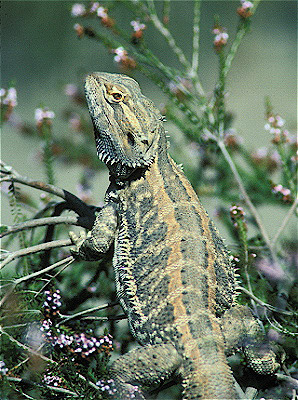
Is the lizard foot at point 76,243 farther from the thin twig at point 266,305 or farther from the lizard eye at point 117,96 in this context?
the thin twig at point 266,305

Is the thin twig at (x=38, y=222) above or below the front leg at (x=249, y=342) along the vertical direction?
above

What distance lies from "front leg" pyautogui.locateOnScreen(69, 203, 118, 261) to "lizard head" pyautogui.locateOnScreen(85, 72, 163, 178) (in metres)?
0.25

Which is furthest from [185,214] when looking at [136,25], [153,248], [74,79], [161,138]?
[74,79]

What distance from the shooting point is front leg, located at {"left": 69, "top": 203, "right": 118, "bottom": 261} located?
8.41ft

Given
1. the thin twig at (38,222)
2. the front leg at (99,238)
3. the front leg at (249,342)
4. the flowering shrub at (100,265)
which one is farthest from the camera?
the front leg at (99,238)

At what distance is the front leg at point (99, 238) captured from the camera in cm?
256

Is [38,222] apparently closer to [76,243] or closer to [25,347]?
[76,243]

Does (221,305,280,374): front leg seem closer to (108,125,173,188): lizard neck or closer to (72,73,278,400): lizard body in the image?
(72,73,278,400): lizard body

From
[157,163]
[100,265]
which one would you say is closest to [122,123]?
[157,163]

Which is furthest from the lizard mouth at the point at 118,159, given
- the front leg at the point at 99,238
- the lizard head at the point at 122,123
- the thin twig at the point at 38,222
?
the thin twig at the point at 38,222

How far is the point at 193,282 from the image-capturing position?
2.21m

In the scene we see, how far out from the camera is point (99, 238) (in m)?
2.57

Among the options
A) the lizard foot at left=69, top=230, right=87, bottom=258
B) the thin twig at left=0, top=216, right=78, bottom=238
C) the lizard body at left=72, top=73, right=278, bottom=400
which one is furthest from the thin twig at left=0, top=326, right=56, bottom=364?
the lizard foot at left=69, top=230, right=87, bottom=258

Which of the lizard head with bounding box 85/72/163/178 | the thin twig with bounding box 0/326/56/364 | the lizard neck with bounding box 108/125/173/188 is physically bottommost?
the thin twig with bounding box 0/326/56/364
